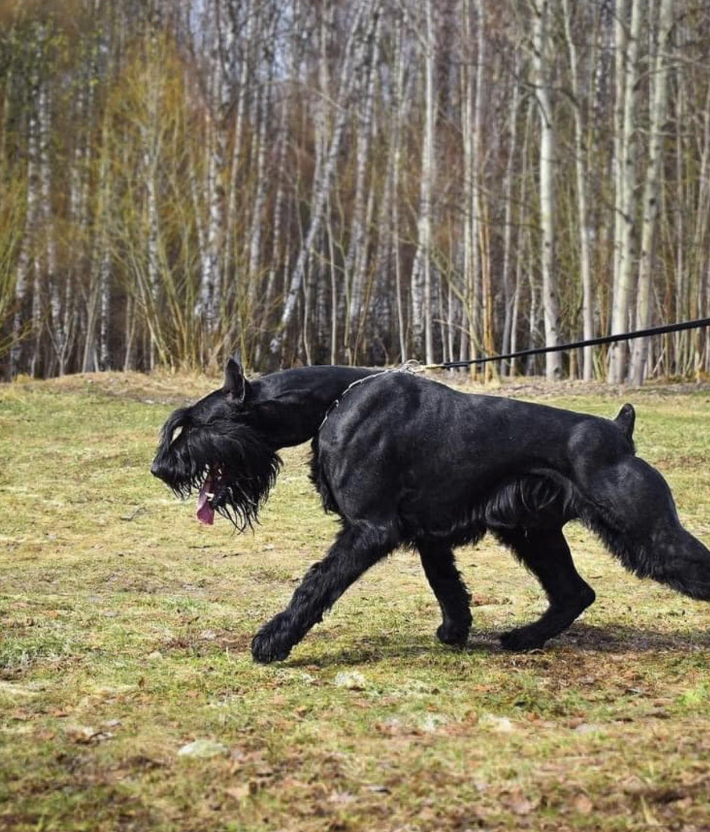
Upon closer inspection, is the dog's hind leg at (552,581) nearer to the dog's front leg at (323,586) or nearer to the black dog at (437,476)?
the black dog at (437,476)

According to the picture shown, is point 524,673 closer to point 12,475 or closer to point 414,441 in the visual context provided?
point 414,441

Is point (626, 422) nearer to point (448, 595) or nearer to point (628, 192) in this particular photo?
point (448, 595)

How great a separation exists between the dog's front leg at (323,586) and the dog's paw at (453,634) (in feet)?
2.09

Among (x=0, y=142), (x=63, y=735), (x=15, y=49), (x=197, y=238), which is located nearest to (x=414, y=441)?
(x=63, y=735)

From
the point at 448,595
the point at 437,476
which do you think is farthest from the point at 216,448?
the point at 448,595

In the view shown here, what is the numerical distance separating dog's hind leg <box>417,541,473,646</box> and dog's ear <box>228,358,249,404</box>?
3.46 feet

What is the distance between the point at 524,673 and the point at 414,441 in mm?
1064

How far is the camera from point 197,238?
A: 2367cm

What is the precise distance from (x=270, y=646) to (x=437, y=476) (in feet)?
3.29

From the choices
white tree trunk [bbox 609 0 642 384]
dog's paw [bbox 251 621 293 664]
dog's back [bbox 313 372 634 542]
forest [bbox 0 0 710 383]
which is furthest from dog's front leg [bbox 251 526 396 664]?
white tree trunk [bbox 609 0 642 384]

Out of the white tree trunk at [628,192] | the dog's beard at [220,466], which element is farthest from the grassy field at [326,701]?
the white tree trunk at [628,192]

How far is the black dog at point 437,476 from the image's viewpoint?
4801 millimetres

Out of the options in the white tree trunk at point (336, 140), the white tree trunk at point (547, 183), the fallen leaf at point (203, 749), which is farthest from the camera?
the white tree trunk at point (336, 140)

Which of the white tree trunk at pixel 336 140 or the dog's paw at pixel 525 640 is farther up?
the white tree trunk at pixel 336 140
